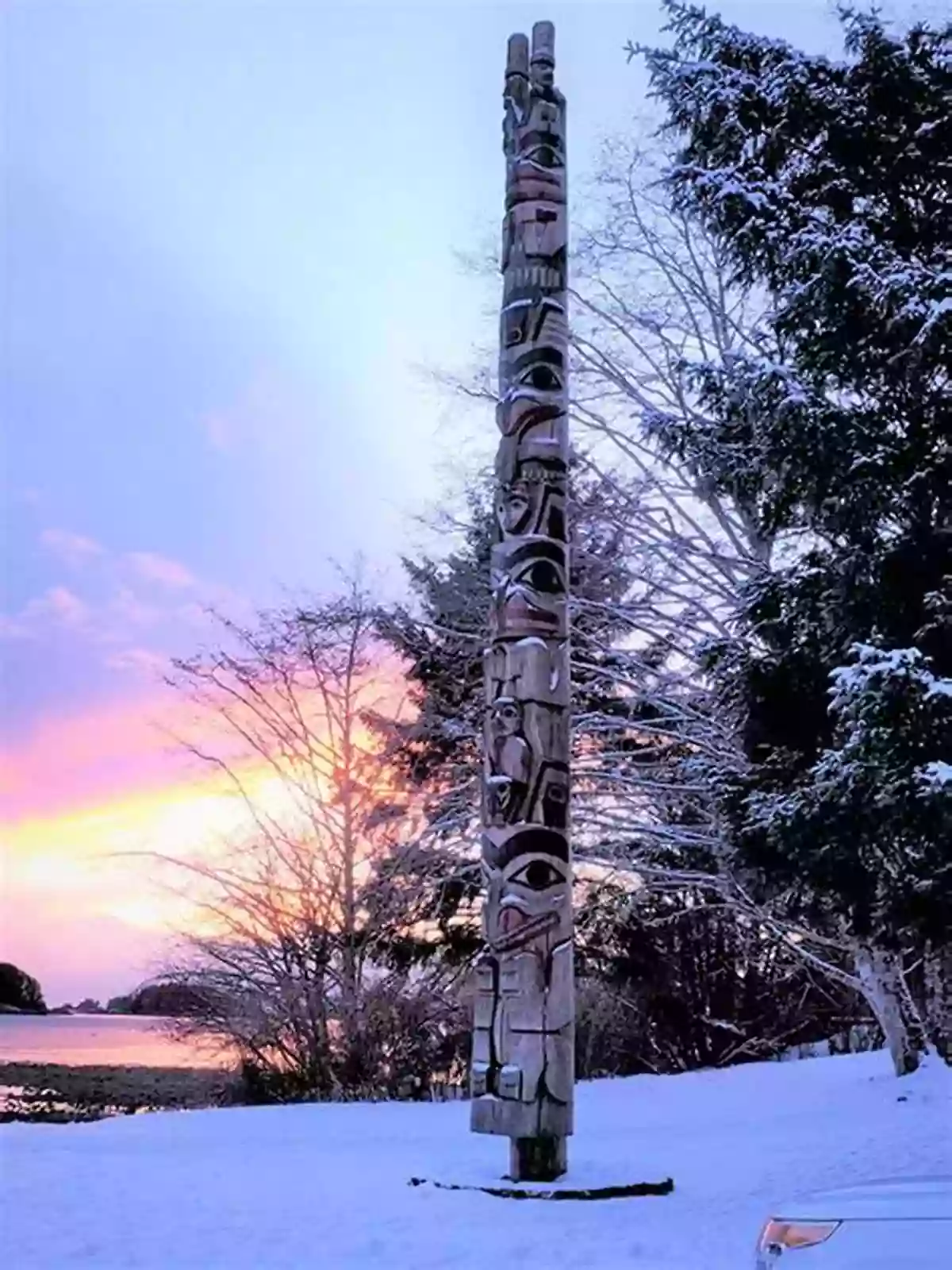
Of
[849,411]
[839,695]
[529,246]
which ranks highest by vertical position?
[529,246]

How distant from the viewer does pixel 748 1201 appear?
26.1ft

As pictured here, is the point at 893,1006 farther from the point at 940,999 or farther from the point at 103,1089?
the point at 103,1089

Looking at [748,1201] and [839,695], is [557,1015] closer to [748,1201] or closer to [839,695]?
[748,1201]

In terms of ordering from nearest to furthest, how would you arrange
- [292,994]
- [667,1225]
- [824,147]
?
[667,1225], [824,147], [292,994]

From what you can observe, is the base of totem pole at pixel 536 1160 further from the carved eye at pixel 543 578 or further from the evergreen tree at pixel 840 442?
Result: the carved eye at pixel 543 578

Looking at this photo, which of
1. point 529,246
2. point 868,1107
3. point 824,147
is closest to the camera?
point 529,246

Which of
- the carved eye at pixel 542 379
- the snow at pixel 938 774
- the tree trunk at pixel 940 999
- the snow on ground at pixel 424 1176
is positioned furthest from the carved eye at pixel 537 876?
the carved eye at pixel 542 379

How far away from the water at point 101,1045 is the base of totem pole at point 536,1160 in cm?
1001

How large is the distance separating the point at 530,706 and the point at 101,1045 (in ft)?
38.2

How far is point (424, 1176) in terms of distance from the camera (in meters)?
8.49

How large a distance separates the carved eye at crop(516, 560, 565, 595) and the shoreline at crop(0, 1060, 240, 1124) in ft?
34.2

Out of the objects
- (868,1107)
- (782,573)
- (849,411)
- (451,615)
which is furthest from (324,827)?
(849,411)

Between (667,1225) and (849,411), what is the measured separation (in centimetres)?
534

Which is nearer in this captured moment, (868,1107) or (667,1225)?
(667,1225)
